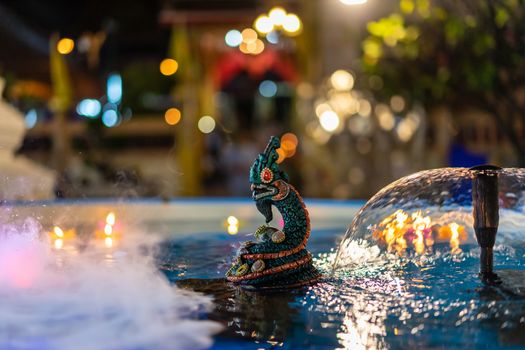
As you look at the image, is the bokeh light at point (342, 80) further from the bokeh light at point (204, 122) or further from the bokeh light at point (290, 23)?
the bokeh light at point (204, 122)

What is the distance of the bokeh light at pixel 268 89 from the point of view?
1078 inches

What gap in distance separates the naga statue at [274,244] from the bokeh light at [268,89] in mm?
22706

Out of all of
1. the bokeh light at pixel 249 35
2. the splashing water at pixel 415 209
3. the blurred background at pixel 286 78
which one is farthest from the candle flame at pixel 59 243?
the bokeh light at pixel 249 35

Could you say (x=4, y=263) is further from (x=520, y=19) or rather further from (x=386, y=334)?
(x=520, y=19)

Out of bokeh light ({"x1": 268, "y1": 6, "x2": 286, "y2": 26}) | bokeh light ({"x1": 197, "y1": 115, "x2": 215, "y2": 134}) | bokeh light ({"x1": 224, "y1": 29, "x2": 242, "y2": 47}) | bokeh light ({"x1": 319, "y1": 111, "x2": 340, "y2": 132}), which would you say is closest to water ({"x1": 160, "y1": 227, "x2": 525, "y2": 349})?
bokeh light ({"x1": 268, "y1": 6, "x2": 286, "y2": 26})

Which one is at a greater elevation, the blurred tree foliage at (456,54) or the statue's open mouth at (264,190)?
the blurred tree foliage at (456,54)

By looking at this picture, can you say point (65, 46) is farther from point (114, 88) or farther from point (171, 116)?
point (171, 116)

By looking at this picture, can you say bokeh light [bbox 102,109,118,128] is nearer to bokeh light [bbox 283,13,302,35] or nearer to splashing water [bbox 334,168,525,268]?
bokeh light [bbox 283,13,302,35]

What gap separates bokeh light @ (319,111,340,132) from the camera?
14.3 m

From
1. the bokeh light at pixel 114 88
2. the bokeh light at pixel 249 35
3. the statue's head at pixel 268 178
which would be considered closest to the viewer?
the statue's head at pixel 268 178

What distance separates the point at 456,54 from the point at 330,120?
524 centimetres

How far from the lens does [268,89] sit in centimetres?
2862

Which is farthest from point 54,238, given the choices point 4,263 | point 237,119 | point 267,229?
point 237,119

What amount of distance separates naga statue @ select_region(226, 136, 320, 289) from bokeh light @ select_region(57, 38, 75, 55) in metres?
12.9
